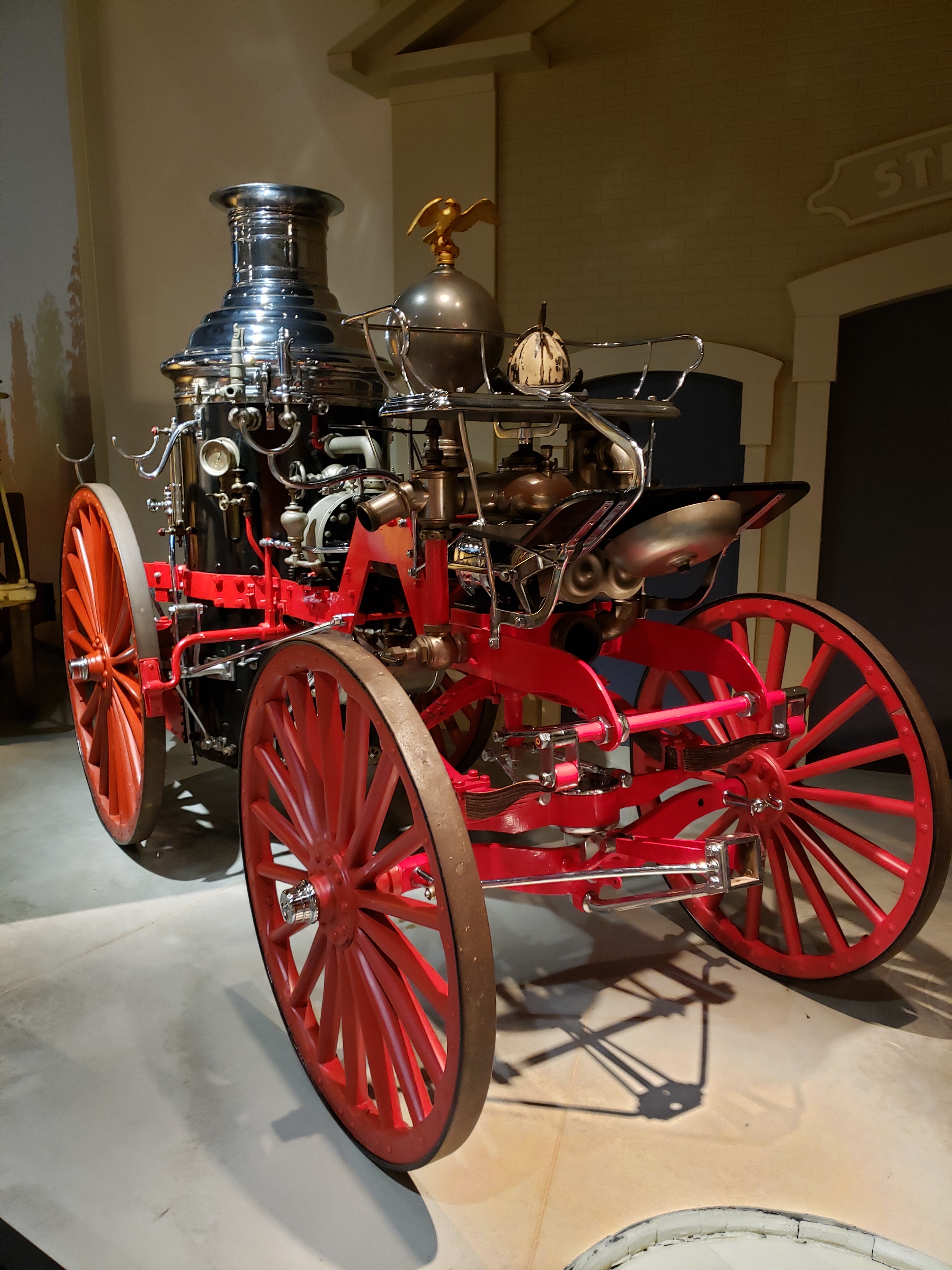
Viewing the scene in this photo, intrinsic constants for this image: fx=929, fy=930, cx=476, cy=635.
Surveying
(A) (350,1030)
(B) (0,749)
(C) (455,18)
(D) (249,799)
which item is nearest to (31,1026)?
(D) (249,799)

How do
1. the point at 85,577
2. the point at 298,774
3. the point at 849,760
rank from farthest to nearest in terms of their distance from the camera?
the point at 85,577
the point at 849,760
the point at 298,774

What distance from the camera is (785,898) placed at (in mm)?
2637

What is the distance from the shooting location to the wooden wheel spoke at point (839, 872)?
8.09 feet

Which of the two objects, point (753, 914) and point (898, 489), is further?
point (898, 489)

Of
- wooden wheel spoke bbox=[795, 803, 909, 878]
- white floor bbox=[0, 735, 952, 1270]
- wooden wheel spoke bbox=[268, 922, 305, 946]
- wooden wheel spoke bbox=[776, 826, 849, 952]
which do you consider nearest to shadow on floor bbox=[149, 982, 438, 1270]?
white floor bbox=[0, 735, 952, 1270]

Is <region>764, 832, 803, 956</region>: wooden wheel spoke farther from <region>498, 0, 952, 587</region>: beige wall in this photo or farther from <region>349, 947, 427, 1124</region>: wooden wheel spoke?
<region>498, 0, 952, 587</region>: beige wall

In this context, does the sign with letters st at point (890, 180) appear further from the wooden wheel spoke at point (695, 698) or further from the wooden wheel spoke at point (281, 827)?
the wooden wheel spoke at point (281, 827)

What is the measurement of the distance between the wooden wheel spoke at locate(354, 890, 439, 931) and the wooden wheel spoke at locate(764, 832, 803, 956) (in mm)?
1258

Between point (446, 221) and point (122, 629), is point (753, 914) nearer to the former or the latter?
point (446, 221)

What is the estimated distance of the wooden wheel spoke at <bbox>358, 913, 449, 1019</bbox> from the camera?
Result: 1705 mm

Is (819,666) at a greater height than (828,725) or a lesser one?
greater

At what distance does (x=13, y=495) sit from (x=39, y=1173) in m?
4.31

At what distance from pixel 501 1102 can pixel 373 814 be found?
87 centimetres

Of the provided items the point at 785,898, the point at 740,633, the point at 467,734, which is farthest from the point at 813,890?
the point at 467,734
